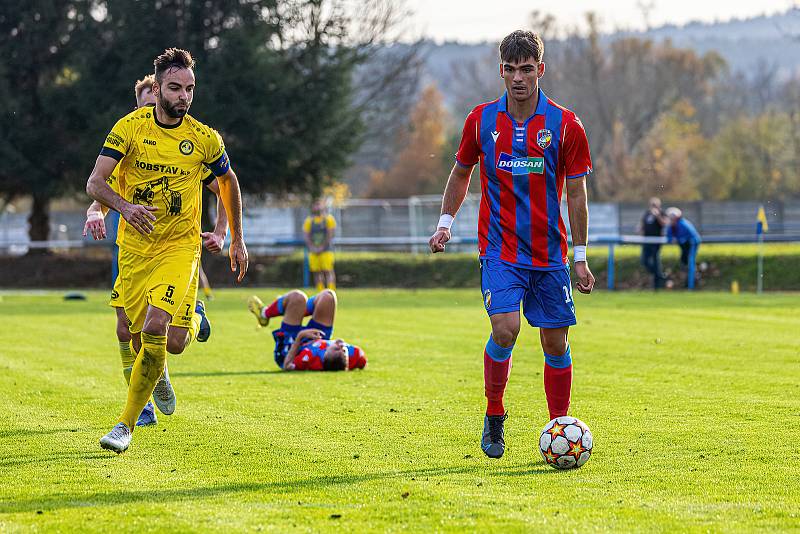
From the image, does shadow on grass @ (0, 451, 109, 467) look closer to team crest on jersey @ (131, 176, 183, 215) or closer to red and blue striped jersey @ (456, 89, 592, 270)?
team crest on jersey @ (131, 176, 183, 215)

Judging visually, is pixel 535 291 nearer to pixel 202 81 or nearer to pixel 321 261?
pixel 321 261

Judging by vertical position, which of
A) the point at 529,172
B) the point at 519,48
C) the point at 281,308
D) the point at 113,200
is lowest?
the point at 281,308

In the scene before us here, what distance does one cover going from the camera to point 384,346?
1554cm

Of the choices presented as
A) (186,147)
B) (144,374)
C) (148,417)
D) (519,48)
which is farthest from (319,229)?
(519,48)

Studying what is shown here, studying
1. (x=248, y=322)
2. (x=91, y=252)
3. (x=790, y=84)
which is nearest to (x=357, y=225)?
(x=91, y=252)

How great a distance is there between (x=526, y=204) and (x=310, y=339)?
5759 mm

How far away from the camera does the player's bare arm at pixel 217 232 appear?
793cm

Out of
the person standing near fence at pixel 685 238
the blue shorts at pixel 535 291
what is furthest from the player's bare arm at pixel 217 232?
the person standing near fence at pixel 685 238

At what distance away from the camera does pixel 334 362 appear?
40.3 feet

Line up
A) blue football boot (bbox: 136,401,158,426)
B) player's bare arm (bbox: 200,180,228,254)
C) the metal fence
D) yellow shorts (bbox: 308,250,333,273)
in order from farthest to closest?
the metal fence < yellow shorts (bbox: 308,250,333,273) < blue football boot (bbox: 136,401,158,426) < player's bare arm (bbox: 200,180,228,254)

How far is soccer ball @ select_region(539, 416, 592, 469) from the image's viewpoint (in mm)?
6777

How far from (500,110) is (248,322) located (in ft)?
43.7

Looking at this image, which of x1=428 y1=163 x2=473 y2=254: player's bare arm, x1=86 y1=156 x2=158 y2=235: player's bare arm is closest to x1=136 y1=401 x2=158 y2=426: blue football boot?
x1=86 y1=156 x2=158 y2=235: player's bare arm

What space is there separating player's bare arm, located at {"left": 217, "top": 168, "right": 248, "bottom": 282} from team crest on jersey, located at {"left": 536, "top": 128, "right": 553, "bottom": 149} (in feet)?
7.21
